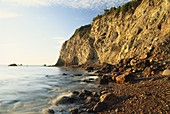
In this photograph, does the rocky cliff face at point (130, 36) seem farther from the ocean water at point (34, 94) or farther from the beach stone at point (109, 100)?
the ocean water at point (34, 94)

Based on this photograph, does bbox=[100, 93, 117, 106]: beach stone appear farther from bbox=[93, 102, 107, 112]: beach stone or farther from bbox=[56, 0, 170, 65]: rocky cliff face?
bbox=[56, 0, 170, 65]: rocky cliff face

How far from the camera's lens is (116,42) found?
33.2m

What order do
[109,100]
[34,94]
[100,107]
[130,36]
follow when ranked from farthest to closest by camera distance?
[130,36], [34,94], [109,100], [100,107]

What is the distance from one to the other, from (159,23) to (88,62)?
3054 cm

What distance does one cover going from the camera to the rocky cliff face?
18847mm

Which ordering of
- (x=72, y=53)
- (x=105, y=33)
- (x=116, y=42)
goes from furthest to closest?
(x=72, y=53) → (x=105, y=33) → (x=116, y=42)

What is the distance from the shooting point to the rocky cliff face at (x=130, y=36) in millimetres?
18847

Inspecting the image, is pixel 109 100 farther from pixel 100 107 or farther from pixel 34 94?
pixel 34 94

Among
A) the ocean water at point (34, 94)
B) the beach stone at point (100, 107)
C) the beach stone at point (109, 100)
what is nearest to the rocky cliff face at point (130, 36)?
the beach stone at point (109, 100)

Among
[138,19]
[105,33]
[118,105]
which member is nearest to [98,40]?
[105,33]

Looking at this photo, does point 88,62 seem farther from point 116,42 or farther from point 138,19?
point 138,19

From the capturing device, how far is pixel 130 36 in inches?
1043

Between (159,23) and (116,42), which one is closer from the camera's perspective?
(159,23)

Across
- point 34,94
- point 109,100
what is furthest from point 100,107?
point 34,94
